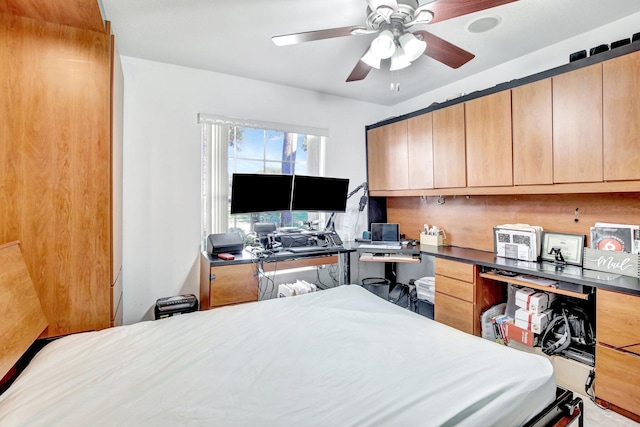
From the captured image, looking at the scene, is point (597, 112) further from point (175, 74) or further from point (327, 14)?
point (175, 74)

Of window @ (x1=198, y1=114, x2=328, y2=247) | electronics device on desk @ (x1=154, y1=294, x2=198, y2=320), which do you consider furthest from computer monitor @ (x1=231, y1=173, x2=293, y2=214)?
electronics device on desk @ (x1=154, y1=294, x2=198, y2=320)

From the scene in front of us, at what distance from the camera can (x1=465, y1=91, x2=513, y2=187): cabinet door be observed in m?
2.55

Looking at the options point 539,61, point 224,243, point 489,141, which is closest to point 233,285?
point 224,243

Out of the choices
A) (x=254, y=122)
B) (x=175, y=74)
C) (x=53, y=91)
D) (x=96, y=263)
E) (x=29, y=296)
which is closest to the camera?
(x=29, y=296)

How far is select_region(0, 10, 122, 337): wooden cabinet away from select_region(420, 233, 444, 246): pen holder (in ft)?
9.41

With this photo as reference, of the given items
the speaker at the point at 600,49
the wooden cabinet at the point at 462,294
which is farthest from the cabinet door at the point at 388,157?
the speaker at the point at 600,49

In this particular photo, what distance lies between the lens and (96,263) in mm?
1925

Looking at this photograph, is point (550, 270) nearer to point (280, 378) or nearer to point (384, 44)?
point (384, 44)

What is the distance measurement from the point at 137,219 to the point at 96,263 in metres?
0.85

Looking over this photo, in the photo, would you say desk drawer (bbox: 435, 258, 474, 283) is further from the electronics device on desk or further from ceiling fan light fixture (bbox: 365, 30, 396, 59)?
the electronics device on desk

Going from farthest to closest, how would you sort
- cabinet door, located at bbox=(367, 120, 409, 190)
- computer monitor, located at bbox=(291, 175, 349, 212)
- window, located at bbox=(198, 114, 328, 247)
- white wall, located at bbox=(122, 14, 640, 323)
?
cabinet door, located at bbox=(367, 120, 409, 190) < computer monitor, located at bbox=(291, 175, 349, 212) < window, located at bbox=(198, 114, 328, 247) < white wall, located at bbox=(122, 14, 640, 323)

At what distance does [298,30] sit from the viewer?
89.5 inches

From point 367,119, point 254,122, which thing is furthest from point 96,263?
point 367,119

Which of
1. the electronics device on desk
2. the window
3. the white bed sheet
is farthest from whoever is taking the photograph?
the window
